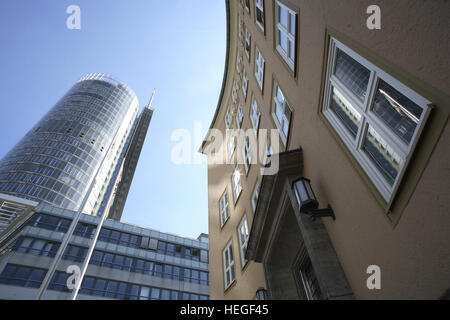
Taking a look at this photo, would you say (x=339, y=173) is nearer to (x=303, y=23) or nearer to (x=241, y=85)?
(x=303, y=23)

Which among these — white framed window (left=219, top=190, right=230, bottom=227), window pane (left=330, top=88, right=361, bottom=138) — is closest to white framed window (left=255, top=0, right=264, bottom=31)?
window pane (left=330, top=88, right=361, bottom=138)

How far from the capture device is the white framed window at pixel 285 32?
8.54 metres

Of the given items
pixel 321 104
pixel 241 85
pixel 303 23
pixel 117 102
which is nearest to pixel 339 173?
pixel 321 104

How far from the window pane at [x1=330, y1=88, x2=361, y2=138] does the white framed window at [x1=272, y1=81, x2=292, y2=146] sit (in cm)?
255

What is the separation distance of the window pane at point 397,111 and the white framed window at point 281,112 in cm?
411

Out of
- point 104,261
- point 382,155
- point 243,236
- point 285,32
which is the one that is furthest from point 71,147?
point 382,155

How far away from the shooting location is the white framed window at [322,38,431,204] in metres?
3.56

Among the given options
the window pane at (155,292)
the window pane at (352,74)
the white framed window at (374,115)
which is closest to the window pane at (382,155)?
the white framed window at (374,115)

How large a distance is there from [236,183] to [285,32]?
7.71 meters

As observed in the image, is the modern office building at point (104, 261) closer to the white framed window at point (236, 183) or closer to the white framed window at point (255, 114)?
the white framed window at point (236, 183)

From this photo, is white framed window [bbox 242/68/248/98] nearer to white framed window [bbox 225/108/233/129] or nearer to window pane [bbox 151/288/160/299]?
white framed window [bbox 225/108/233/129]

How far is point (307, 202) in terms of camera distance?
16.4 feet

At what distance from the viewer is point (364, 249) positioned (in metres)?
4.34
